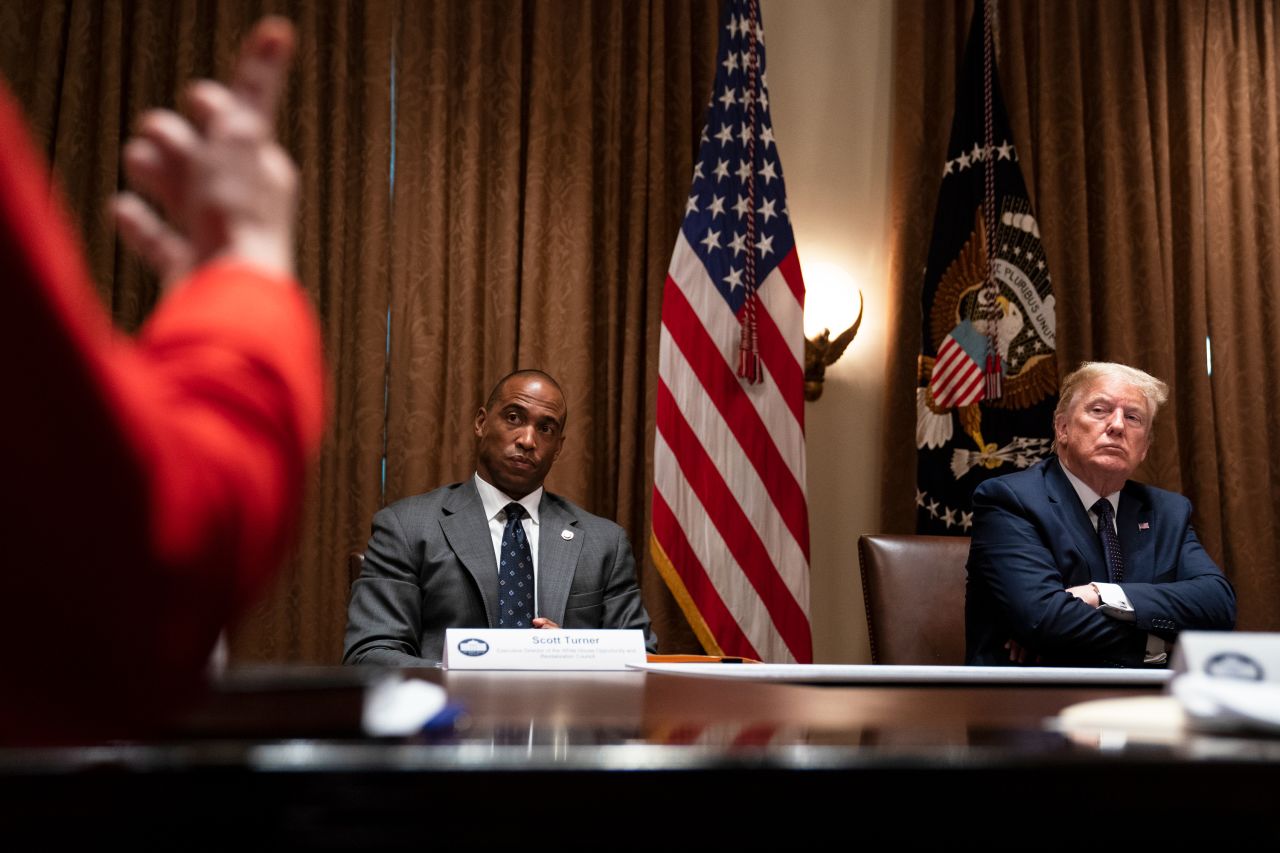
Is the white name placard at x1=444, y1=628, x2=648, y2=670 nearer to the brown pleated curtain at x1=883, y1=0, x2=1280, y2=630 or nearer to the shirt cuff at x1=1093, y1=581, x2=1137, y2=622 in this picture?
the shirt cuff at x1=1093, y1=581, x2=1137, y2=622

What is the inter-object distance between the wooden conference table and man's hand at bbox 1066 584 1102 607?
2.26 metres

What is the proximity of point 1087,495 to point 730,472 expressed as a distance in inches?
52.4

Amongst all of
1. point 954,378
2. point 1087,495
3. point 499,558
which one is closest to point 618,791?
point 499,558

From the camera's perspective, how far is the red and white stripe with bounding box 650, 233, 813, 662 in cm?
409

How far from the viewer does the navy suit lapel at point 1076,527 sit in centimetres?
306

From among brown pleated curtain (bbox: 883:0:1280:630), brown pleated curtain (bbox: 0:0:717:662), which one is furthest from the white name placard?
brown pleated curtain (bbox: 883:0:1280:630)

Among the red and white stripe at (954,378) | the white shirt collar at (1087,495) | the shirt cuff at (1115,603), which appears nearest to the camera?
the shirt cuff at (1115,603)

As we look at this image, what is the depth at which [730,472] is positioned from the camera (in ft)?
13.6

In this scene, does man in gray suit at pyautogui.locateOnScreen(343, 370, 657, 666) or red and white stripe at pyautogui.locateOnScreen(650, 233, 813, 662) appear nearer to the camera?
man in gray suit at pyautogui.locateOnScreen(343, 370, 657, 666)

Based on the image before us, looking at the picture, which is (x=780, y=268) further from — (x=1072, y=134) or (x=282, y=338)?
(x=282, y=338)

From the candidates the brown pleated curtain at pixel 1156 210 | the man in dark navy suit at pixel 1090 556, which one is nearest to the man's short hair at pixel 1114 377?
the man in dark navy suit at pixel 1090 556

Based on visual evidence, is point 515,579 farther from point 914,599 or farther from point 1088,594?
point 1088,594

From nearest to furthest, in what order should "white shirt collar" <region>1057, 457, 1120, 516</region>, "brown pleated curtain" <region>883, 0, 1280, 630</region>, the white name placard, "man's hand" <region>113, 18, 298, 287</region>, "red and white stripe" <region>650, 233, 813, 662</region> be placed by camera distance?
1. "man's hand" <region>113, 18, 298, 287</region>
2. the white name placard
3. "white shirt collar" <region>1057, 457, 1120, 516</region>
4. "red and white stripe" <region>650, 233, 813, 662</region>
5. "brown pleated curtain" <region>883, 0, 1280, 630</region>

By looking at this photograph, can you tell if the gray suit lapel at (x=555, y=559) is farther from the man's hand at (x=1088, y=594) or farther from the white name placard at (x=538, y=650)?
the man's hand at (x=1088, y=594)
